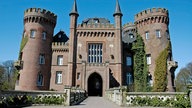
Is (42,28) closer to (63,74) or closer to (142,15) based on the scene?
(63,74)

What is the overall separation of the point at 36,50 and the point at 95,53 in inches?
414

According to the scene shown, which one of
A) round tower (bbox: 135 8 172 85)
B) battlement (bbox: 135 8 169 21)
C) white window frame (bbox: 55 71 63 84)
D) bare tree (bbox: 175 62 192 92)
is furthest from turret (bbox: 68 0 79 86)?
bare tree (bbox: 175 62 192 92)

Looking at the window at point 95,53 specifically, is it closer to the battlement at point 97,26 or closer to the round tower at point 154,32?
the battlement at point 97,26

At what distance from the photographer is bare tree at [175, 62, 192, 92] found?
174 feet

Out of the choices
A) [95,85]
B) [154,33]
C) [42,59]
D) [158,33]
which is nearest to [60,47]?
[42,59]

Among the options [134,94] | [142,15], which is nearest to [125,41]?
[142,15]

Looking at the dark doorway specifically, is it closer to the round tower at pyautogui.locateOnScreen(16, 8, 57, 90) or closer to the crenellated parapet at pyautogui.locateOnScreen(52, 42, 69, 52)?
the crenellated parapet at pyautogui.locateOnScreen(52, 42, 69, 52)

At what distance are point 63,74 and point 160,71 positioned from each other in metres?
16.9

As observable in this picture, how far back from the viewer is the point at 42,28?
36000 mm

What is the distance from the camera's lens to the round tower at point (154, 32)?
33938mm

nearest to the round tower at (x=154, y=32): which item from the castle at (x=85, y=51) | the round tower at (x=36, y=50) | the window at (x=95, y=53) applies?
the castle at (x=85, y=51)

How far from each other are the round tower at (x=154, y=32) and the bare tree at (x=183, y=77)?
78.6 ft

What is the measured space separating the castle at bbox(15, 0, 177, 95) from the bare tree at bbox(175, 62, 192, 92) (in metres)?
23.0

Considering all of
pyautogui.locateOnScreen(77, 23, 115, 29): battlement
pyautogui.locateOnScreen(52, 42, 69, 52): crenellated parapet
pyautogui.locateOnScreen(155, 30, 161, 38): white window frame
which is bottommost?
pyautogui.locateOnScreen(52, 42, 69, 52): crenellated parapet
